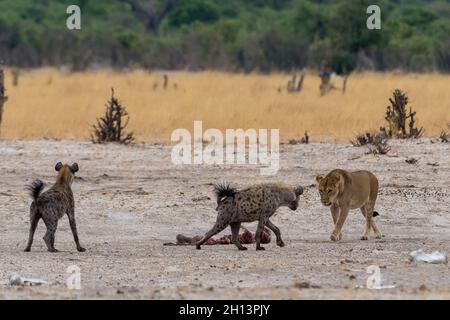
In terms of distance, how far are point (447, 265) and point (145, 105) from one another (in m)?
13.9

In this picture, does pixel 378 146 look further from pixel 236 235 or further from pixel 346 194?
pixel 236 235

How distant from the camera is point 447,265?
963 centimetres

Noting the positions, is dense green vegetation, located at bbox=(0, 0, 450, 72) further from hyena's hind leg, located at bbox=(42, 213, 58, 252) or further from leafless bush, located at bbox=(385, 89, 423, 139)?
hyena's hind leg, located at bbox=(42, 213, 58, 252)

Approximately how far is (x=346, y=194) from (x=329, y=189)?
0.88 ft

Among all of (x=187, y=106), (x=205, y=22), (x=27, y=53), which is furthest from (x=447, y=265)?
(x=205, y=22)

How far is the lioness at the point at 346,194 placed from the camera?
11.1 meters

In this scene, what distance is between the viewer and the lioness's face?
11109 mm

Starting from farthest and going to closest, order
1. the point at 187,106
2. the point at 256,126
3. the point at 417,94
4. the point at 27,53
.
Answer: the point at 27,53 < the point at 417,94 < the point at 187,106 < the point at 256,126

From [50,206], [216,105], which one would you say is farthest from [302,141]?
[50,206]

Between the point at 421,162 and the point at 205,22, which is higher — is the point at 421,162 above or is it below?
below

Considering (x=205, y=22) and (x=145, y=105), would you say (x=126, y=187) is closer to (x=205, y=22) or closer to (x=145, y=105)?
(x=145, y=105)

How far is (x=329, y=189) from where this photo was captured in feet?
36.4

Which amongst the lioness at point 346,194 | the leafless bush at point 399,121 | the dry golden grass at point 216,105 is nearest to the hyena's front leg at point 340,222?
the lioness at point 346,194
